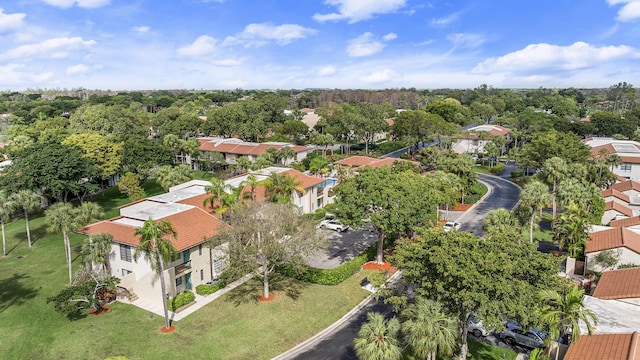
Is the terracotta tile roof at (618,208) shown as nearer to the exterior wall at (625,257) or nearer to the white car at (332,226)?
the exterior wall at (625,257)

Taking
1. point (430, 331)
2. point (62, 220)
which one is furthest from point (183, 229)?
point (430, 331)

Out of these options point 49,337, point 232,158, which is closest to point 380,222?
point 49,337

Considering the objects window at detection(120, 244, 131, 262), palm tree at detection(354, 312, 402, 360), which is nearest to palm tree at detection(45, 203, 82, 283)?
window at detection(120, 244, 131, 262)

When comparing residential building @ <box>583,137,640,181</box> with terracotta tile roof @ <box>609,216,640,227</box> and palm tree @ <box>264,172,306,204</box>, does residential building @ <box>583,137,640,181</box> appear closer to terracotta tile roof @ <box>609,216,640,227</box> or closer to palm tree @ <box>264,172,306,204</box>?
terracotta tile roof @ <box>609,216,640,227</box>

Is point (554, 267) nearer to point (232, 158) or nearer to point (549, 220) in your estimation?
point (549, 220)

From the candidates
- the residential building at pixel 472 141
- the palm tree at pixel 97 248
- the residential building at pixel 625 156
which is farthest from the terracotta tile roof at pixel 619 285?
the residential building at pixel 472 141

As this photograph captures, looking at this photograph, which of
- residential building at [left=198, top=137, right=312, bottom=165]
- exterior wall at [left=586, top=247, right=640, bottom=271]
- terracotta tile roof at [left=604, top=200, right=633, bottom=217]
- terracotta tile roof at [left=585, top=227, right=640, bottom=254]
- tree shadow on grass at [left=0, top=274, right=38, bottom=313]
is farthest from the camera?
residential building at [left=198, top=137, right=312, bottom=165]
